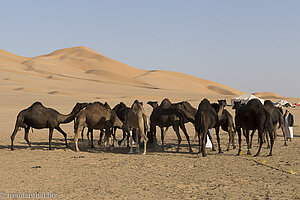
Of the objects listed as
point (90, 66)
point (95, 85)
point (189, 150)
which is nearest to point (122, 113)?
point (189, 150)

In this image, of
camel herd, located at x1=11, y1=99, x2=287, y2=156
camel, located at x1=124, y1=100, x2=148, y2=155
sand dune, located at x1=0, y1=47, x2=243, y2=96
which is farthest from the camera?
sand dune, located at x1=0, y1=47, x2=243, y2=96

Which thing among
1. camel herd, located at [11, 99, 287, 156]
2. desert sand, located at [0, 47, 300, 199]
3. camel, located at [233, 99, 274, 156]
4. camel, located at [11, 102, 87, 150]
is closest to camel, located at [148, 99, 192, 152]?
camel herd, located at [11, 99, 287, 156]

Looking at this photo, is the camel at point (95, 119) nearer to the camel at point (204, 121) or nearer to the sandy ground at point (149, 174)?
the sandy ground at point (149, 174)

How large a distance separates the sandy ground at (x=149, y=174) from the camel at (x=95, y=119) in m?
0.96

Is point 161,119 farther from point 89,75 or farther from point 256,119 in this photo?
point 89,75

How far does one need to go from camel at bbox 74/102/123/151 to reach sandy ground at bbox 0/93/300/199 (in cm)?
96

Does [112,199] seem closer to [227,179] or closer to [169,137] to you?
[227,179]

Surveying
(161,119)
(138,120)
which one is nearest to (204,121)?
(161,119)

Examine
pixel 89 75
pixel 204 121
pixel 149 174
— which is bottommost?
pixel 149 174

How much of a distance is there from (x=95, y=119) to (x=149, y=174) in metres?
4.66

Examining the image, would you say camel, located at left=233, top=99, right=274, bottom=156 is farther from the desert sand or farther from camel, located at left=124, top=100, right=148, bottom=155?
camel, located at left=124, top=100, right=148, bottom=155

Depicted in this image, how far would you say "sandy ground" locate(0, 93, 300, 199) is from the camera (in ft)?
26.1

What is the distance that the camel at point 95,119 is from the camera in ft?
44.9

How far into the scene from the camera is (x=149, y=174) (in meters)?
9.81
